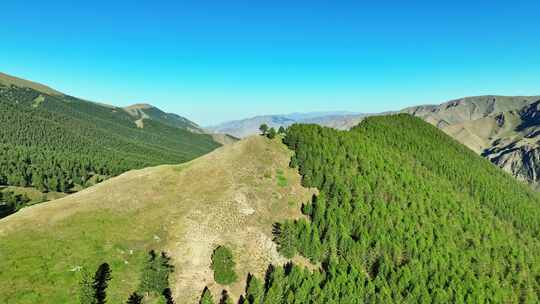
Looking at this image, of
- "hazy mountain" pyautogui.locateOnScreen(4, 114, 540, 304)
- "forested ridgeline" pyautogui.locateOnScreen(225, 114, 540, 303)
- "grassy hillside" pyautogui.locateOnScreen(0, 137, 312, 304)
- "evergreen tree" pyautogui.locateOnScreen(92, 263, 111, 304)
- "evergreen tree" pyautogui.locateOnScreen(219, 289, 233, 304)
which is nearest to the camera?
"evergreen tree" pyautogui.locateOnScreen(92, 263, 111, 304)

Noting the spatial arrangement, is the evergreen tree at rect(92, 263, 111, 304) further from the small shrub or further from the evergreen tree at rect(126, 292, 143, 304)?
the small shrub

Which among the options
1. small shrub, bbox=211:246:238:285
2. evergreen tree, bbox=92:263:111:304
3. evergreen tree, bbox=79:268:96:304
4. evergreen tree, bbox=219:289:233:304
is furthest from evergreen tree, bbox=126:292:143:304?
evergreen tree, bbox=219:289:233:304

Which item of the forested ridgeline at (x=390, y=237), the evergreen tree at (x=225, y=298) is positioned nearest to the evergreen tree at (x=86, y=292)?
the evergreen tree at (x=225, y=298)

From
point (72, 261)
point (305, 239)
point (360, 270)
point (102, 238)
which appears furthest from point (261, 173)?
point (72, 261)

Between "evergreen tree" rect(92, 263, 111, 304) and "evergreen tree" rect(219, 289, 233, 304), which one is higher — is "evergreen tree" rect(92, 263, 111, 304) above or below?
above

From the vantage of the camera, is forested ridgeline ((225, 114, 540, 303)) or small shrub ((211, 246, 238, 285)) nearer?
small shrub ((211, 246, 238, 285))

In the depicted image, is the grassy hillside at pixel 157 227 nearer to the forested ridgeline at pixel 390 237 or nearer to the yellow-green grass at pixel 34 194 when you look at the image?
the forested ridgeline at pixel 390 237

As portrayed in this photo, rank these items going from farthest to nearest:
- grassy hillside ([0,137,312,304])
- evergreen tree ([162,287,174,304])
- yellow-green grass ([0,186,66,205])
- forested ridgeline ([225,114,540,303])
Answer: yellow-green grass ([0,186,66,205])
forested ridgeline ([225,114,540,303])
evergreen tree ([162,287,174,304])
grassy hillside ([0,137,312,304])
